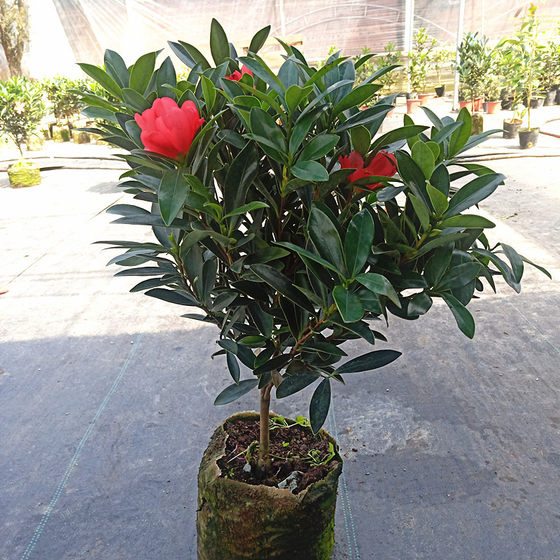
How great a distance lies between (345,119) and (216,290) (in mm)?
402

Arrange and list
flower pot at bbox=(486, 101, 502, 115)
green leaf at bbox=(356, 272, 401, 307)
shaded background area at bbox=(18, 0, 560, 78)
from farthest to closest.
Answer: shaded background area at bbox=(18, 0, 560, 78), flower pot at bbox=(486, 101, 502, 115), green leaf at bbox=(356, 272, 401, 307)

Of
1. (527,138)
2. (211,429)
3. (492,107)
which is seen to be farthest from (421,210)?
(492,107)

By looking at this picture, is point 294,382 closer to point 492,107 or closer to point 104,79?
point 104,79

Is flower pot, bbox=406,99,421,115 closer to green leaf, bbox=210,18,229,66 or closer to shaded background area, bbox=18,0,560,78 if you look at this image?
shaded background area, bbox=18,0,560,78

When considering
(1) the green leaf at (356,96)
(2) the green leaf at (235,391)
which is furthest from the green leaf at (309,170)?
(2) the green leaf at (235,391)

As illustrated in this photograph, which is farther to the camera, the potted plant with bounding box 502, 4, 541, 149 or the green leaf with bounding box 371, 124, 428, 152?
the potted plant with bounding box 502, 4, 541, 149

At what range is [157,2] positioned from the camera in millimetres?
15875

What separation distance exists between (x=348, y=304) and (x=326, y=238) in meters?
0.12

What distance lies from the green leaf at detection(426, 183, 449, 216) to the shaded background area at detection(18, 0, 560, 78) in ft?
52.6

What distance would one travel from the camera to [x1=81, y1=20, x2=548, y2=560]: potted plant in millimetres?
781

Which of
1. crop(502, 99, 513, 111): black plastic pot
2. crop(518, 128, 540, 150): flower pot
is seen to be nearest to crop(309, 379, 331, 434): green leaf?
crop(518, 128, 540, 150): flower pot

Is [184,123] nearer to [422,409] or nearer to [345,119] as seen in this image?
[345,119]

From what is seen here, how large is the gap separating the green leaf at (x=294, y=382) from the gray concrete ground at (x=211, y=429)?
3.01ft

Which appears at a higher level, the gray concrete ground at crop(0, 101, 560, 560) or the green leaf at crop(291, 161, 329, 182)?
the green leaf at crop(291, 161, 329, 182)
